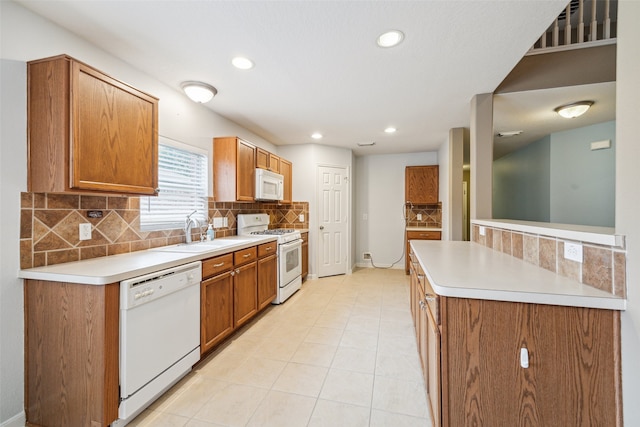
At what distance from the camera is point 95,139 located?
1649mm

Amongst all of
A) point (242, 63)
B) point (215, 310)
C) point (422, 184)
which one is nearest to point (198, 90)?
point (242, 63)

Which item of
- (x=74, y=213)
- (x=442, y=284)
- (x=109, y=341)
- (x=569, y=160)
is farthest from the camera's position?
(x=569, y=160)

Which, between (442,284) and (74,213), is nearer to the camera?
(442,284)

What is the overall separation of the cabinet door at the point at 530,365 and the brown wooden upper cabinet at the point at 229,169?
2603 millimetres

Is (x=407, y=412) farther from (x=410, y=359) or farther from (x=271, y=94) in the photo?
(x=271, y=94)

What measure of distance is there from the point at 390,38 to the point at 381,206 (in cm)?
404

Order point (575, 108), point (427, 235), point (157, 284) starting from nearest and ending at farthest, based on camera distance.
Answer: point (157, 284) < point (575, 108) < point (427, 235)

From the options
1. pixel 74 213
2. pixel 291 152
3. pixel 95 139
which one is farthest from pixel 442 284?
pixel 291 152

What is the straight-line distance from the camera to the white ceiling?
1.58 metres

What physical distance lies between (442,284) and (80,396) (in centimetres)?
193

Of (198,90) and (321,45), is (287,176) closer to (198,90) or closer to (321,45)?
(198,90)

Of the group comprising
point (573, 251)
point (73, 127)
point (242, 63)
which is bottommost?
point (573, 251)

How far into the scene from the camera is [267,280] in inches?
127

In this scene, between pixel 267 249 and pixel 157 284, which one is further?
pixel 267 249
